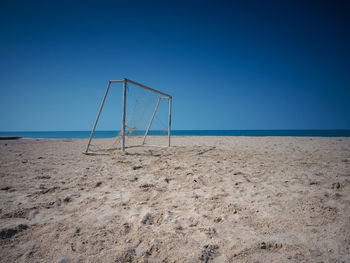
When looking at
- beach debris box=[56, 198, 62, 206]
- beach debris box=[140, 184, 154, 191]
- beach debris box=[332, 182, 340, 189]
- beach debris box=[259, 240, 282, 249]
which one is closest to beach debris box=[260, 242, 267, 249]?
beach debris box=[259, 240, 282, 249]

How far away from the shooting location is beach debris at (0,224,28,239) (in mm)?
1586

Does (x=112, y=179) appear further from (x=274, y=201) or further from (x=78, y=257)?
(x=274, y=201)

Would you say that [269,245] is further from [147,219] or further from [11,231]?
[11,231]

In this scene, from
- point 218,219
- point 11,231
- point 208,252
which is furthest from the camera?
point 218,219

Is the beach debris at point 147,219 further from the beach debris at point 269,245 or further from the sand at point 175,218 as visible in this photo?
the beach debris at point 269,245

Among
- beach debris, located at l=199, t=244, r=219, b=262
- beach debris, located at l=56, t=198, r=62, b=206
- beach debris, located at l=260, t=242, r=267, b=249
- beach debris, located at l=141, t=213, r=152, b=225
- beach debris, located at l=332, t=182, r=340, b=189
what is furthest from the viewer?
beach debris, located at l=332, t=182, r=340, b=189

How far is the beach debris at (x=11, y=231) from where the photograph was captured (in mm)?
1586

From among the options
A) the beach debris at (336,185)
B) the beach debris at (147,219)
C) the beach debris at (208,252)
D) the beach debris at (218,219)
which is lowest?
the beach debris at (208,252)

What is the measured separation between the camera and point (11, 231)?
1651mm

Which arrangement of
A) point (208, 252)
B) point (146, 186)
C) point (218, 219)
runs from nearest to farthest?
point (208, 252) → point (218, 219) → point (146, 186)

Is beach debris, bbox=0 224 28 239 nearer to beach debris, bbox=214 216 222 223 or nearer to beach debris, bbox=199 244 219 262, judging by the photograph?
beach debris, bbox=199 244 219 262

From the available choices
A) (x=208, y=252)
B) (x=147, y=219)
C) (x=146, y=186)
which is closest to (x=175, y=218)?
(x=147, y=219)

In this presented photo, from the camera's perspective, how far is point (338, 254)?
1395 millimetres

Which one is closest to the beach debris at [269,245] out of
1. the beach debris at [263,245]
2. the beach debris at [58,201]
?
the beach debris at [263,245]
